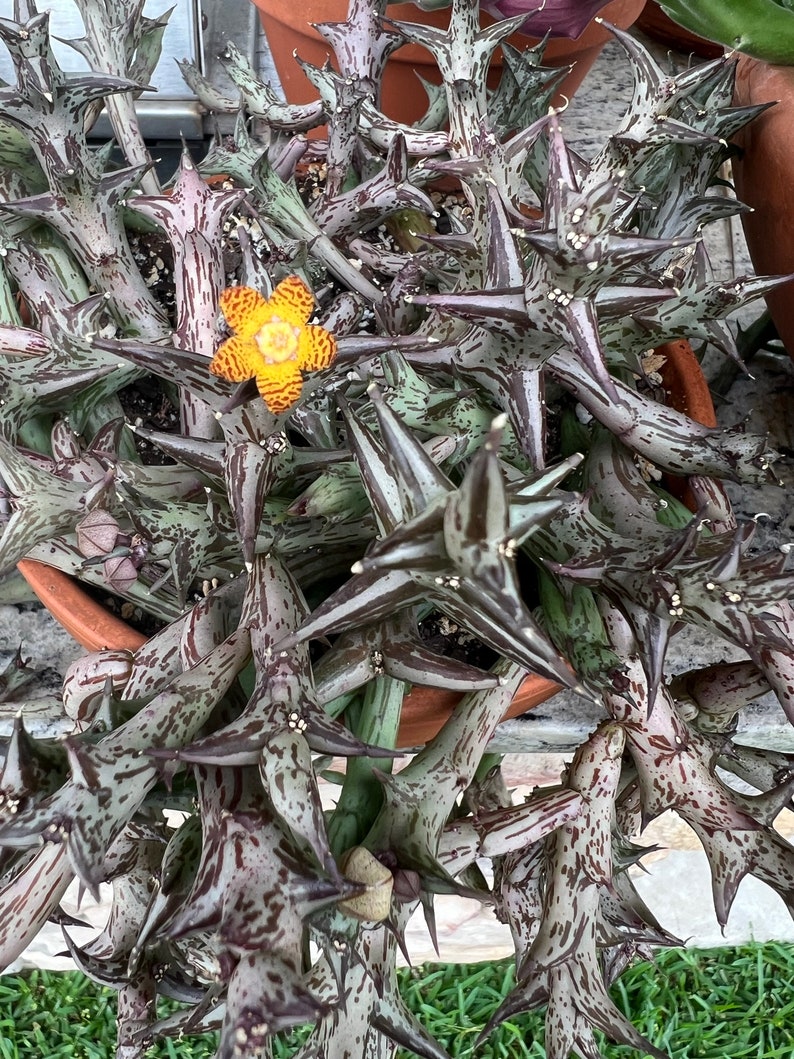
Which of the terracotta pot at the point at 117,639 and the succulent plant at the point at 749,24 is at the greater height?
the succulent plant at the point at 749,24

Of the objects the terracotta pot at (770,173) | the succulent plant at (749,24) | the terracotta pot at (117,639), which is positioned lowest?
the terracotta pot at (117,639)

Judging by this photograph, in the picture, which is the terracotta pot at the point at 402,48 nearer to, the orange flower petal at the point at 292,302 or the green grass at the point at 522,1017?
the orange flower petal at the point at 292,302

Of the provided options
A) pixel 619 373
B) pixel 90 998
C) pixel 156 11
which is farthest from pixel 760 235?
pixel 90 998

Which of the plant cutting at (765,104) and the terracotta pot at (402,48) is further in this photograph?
the terracotta pot at (402,48)

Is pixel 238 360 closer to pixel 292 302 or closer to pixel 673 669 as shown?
pixel 292 302

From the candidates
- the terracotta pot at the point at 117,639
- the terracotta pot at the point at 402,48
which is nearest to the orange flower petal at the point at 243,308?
the terracotta pot at the point at 117,639

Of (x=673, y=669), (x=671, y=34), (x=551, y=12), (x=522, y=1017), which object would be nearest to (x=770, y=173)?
(x=551, y=12)
